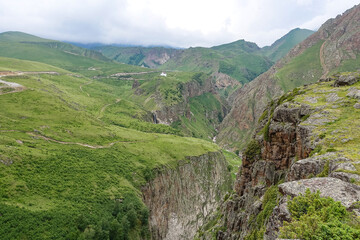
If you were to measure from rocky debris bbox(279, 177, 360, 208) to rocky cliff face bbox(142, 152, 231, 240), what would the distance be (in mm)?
60777

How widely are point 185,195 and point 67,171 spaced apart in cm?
5495

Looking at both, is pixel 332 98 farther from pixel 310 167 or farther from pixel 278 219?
pixel 278 219

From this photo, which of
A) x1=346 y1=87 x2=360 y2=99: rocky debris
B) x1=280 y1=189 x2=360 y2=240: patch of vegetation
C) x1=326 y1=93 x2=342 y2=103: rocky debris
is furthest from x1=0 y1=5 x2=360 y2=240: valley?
x1=346 y1=87 x2=360 y2=99: rocky debris

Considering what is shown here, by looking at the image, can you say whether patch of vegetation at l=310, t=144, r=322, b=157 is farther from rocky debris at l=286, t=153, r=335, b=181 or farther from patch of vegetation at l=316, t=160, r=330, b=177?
patch of vegetation at l=316, t=160, r=330, b=177

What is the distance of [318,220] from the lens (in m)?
17.6

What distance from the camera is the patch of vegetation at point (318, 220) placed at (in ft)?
51.3

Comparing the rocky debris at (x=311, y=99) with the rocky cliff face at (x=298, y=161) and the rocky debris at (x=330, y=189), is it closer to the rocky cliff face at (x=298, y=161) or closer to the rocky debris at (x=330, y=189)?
the rocky cliff face at (x=298, y=161)

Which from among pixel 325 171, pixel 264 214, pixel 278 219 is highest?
pixel 325 171

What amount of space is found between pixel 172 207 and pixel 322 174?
239ft

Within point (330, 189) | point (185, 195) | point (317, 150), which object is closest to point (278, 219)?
point (330, 189)

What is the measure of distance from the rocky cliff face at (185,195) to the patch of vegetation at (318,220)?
6326cm

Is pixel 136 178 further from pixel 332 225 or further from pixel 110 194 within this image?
pixel 332 225

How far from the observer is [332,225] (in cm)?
1641

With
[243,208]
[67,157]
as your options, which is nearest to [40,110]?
[67,157]
